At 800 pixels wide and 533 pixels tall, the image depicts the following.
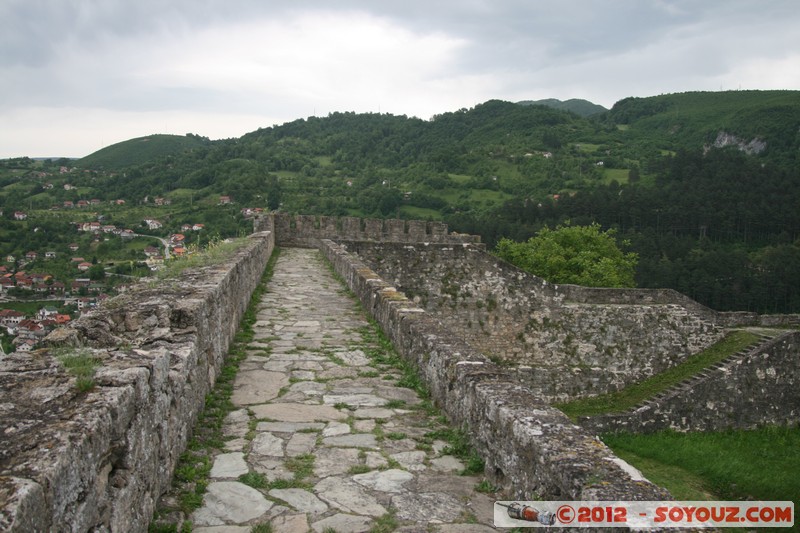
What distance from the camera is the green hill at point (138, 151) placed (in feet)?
298

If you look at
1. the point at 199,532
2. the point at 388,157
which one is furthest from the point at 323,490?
the point at 388,157

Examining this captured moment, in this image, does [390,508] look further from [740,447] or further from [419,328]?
[740,447]

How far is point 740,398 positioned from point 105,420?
17488mm

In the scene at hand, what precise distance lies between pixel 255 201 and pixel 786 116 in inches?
3628

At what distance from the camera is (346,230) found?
1853 cm

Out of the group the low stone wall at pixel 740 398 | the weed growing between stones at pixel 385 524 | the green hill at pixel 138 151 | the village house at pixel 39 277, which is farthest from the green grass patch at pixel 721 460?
the green hill at pixel 138 151

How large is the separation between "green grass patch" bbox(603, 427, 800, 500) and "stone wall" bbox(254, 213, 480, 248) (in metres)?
7.49

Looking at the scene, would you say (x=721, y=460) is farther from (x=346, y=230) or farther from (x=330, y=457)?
(x=330, y=457)

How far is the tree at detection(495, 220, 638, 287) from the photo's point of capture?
1128 inches

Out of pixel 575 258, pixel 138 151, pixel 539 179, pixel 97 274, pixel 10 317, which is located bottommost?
pixel 575 258

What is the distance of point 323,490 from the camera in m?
3.27

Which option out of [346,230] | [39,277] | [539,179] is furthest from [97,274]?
[539,179]

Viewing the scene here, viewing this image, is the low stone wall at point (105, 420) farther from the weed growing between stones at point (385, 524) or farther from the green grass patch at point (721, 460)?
the green grass patch at point (721, 460)

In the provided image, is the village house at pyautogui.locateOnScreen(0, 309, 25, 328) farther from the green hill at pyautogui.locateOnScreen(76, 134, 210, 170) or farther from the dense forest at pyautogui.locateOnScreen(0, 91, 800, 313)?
the green hill at pyautogui.locateOnScreen(76, 134, 210, 170)
